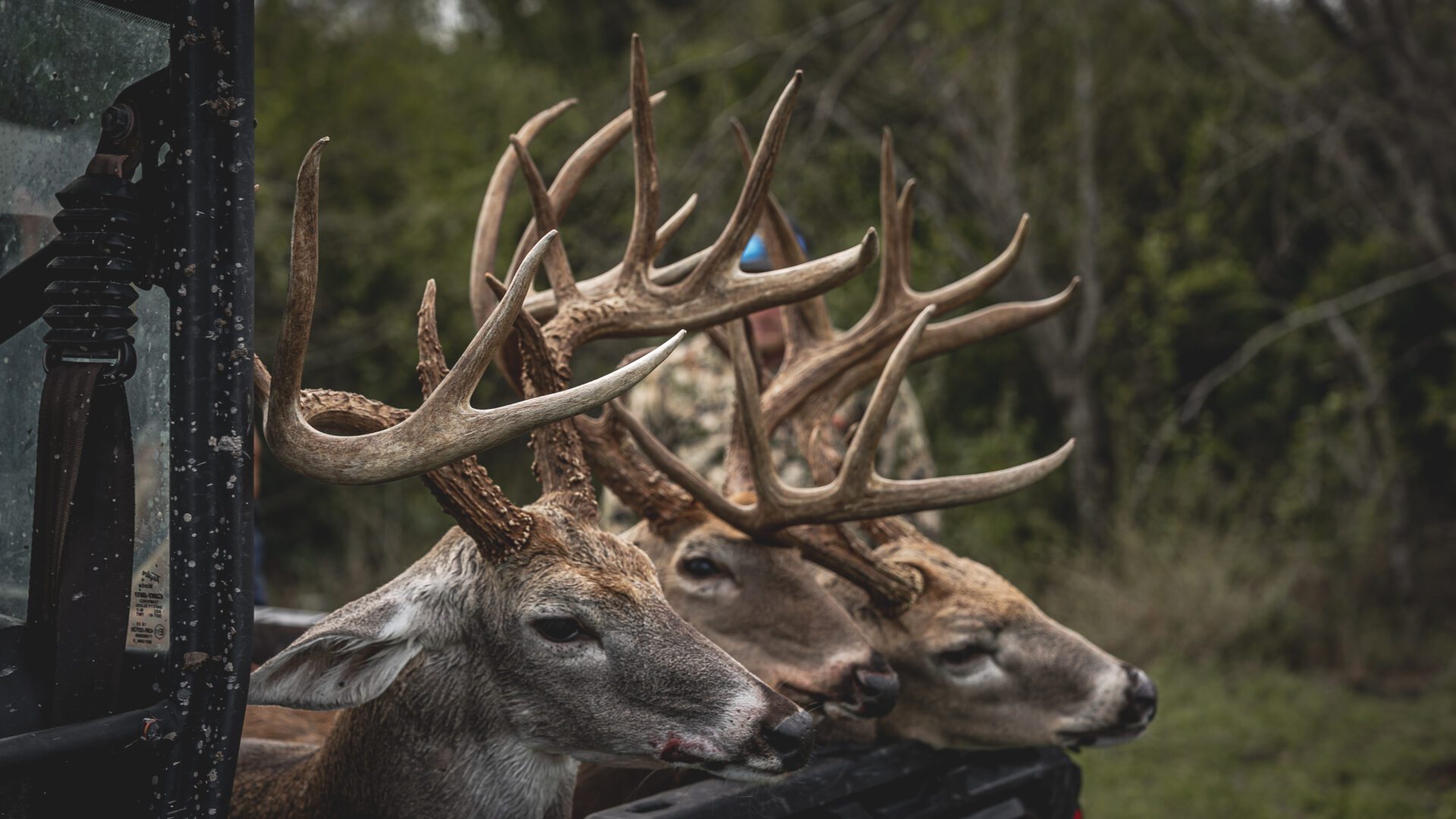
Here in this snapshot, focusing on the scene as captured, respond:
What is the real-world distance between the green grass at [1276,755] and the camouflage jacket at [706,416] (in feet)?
8.06

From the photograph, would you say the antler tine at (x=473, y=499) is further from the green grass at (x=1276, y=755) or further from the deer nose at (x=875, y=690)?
the green grass at (x=1276, y=755)

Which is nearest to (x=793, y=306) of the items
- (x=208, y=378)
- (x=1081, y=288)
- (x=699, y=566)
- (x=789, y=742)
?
(x=699, y=566)

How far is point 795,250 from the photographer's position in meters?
4.07

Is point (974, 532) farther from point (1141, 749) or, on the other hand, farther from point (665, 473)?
point (665, 473)

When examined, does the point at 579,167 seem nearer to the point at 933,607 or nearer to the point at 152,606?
the point at 933,607

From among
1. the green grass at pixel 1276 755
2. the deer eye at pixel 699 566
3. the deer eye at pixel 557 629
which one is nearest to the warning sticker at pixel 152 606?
the deer eye at pixel 557 629

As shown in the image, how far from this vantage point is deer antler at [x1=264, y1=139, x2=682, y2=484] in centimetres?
212

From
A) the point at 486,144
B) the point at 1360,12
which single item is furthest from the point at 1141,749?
the point at 486,144

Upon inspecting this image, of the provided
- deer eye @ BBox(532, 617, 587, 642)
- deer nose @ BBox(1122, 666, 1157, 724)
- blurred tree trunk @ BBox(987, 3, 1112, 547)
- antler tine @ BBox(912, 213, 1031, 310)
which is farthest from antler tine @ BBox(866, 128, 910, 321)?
blurred tree trunk @ BBox(987, 3, 1112, 547)

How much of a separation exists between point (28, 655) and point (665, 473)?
1.70 meters

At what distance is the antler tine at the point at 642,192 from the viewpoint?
3113mm

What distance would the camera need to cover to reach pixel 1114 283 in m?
12.1

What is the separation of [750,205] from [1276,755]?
5.80 meters

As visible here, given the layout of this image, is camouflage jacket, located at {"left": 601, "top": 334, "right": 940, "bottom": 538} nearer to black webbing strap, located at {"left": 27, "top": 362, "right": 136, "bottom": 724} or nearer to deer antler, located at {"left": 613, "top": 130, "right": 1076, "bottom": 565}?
deer antler, located at {"left": 613, "top": 130, "right": 1076, "bottom": 565}
